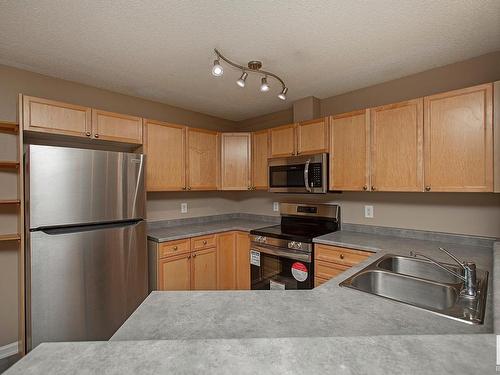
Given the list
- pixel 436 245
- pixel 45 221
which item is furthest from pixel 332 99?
pixel 45 221

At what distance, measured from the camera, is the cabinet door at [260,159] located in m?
3.22

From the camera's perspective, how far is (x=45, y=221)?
1822 millimetres

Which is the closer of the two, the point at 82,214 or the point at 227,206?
the point at 82,214

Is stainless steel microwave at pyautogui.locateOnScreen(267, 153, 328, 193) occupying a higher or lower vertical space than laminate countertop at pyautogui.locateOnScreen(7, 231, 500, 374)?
higher

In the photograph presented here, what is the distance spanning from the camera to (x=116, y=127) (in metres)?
2.46

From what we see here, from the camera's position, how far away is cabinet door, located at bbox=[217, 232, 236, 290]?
304cm

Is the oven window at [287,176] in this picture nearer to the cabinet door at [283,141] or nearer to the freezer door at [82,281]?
the cabinet door at [283,141]

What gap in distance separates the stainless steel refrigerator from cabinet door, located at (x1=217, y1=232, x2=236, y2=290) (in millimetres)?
949

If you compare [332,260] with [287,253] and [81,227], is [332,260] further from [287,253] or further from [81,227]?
[81,227]

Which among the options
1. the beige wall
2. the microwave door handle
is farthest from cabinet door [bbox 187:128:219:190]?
the microwave door handle

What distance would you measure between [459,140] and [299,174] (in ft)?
4.51

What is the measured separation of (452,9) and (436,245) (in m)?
1.69

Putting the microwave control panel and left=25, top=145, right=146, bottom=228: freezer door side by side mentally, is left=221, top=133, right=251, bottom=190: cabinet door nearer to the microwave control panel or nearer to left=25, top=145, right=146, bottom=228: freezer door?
the microwave control panel

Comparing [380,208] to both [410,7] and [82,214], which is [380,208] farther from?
[82,214]
